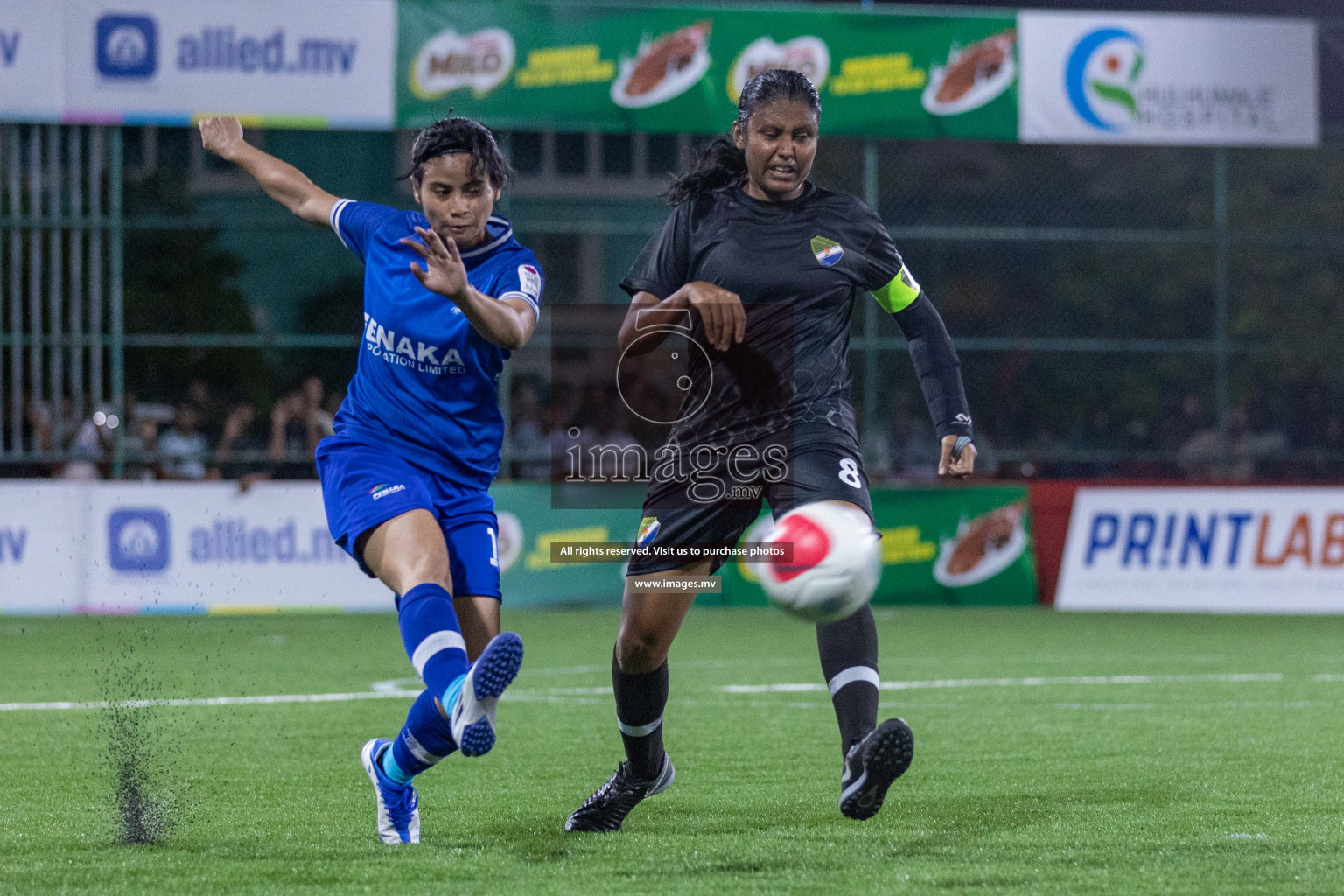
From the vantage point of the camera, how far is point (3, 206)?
82.8 feet

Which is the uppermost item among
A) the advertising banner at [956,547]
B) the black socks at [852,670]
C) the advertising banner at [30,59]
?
the advertising banner at [30,59]

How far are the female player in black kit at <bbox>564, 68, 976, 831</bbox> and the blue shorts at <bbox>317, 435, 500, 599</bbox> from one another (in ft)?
1.59

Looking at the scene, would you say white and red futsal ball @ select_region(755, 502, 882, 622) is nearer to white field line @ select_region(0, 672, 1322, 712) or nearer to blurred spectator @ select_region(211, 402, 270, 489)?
white field line @ select_region(0, 672, 1322, 712)

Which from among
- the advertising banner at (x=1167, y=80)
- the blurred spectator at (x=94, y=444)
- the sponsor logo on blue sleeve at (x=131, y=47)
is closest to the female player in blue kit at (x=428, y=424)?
the blurred spectator at (x=94, y=444)

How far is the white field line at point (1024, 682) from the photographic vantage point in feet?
30.5

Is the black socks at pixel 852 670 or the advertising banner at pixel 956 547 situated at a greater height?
the black socks at pixel 852 670

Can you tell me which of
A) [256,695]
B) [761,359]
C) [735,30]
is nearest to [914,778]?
[761,359]

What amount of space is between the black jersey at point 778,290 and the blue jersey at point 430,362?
1.44 ft

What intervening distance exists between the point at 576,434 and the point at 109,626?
496 centimetres

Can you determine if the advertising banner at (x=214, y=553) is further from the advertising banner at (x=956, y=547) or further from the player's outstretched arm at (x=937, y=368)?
the player's outstretched arm at (x=937, y=368)

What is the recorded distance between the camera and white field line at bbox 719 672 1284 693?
929 cm

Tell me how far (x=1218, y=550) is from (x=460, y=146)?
38.3 ft

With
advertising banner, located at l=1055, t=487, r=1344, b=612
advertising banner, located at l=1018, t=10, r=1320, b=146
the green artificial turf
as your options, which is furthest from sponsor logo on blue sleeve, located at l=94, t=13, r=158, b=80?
advertising banner, located at l=1055, t=487, r=1344, b=612

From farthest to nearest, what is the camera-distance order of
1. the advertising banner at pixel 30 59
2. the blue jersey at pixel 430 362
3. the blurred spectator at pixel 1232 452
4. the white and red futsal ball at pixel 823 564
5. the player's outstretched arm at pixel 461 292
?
the blurred spectator at pixel 1232 452 → the advertising banner at pixel 30 59 → the blue jersey at pixel 430 362 → the white and red futsal ball at pixel 823 564 → the player's outstretched arm at pixel 461 292
